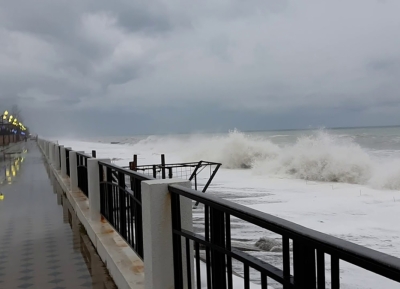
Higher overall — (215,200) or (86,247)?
(215,200)

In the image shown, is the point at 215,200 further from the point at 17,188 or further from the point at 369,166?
the point at 369,166

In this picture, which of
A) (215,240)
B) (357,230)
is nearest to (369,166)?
(357,230)

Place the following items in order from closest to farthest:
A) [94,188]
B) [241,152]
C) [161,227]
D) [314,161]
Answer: [161,227], [94,188], [314,161], [241,152]

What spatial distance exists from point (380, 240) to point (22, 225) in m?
7.09

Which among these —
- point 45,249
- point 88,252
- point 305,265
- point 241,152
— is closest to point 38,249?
point 45,249

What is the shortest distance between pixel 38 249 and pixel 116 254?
1.78 m

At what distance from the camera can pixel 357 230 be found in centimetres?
894

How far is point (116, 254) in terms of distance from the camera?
171 inches

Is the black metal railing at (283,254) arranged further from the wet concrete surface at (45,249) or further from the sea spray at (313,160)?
the sea spray at (313,160)

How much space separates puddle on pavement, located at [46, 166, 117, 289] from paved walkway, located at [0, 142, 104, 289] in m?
0.05

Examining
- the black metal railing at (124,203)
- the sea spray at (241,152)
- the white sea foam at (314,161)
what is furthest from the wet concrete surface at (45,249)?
the sea spray at (241,152)

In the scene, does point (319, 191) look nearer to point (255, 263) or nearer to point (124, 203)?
point (124, 203)

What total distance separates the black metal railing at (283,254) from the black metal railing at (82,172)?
5.57m

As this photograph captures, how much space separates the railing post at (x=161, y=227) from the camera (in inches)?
114
